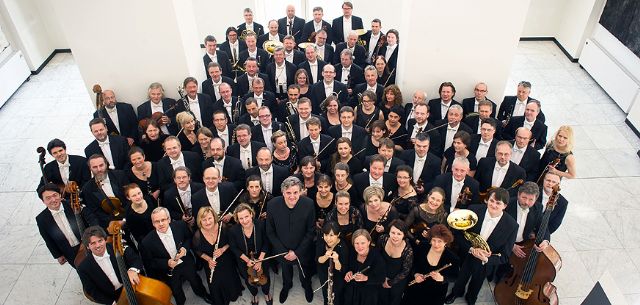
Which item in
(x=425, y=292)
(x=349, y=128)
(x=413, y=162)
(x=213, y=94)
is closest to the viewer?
(x=425, y=292)

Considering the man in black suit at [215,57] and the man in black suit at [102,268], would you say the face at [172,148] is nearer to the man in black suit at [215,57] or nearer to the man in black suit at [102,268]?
the man in black suit at [102,268]

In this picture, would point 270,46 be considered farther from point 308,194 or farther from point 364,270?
point 364,270

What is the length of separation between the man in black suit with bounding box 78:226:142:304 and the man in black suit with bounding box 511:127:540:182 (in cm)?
400

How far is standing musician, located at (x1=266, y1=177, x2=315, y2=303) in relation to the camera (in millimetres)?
4425

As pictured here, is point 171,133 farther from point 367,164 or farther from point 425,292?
point 425,292

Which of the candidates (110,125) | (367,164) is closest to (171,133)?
(110,125)

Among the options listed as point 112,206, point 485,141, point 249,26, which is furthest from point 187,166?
point 249,26

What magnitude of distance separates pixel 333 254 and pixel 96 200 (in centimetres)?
260

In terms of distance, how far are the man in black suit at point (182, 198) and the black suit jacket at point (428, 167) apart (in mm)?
2198

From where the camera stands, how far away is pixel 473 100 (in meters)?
6.09

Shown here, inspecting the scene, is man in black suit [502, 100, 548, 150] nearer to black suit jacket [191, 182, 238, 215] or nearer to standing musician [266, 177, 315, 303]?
standing musician [266, 177, 315, 303]

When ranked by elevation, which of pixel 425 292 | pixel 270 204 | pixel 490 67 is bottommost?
pixel 425 292

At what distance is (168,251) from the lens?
175 inches

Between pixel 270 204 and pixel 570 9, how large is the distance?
843 cm
